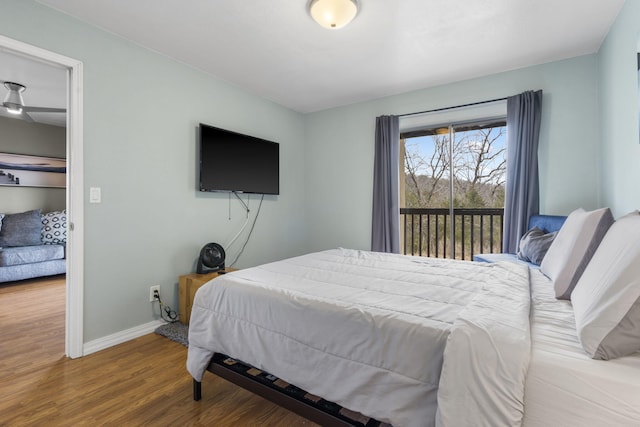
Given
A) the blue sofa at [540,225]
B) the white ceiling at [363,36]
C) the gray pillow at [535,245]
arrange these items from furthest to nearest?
the blue sofa at [540,225]
the gray pillow at [535,245]
the white ceiling at [363,36]

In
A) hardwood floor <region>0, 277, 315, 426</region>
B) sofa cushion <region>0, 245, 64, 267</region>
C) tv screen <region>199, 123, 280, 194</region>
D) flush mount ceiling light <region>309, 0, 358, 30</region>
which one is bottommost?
hardwood floor <region>0, 277, 315, 426</region>

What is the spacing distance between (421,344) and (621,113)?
2.37 meters

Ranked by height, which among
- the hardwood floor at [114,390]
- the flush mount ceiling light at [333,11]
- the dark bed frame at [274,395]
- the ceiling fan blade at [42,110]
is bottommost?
the hardwood floor at [114,390]

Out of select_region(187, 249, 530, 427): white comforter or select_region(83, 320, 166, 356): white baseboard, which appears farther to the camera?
select_region(83, 320, 166, 356): white baseboard

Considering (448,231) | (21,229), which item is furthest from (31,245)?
(448,231)

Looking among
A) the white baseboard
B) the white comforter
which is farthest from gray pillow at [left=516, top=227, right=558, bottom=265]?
the white baseboard

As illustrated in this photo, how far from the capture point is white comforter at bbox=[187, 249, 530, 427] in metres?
0.89

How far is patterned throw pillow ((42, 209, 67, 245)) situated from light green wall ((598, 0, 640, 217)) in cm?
666

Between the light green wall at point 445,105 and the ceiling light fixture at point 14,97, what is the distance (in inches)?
137

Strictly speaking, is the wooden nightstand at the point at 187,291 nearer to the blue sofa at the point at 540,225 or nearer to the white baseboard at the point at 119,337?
the white baseboard at the point at 119,337

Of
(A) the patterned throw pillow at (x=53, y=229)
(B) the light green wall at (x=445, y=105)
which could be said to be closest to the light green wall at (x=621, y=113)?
(B) the light green wall at (x=445, y=105)

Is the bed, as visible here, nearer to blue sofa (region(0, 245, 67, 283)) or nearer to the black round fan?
Result: the black round fan

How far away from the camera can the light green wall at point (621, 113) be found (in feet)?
6.19

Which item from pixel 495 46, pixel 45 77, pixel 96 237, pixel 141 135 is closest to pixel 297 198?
pixel 141 135
